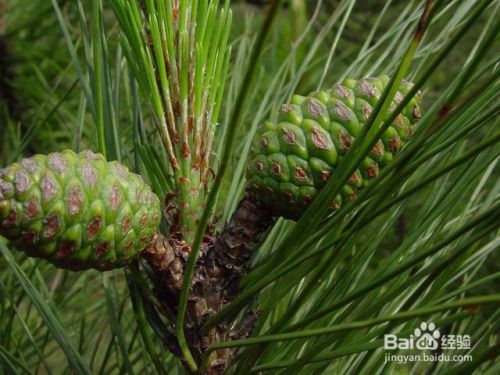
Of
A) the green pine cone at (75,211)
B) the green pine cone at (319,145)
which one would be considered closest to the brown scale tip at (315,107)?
the green pine cone at (319,145)

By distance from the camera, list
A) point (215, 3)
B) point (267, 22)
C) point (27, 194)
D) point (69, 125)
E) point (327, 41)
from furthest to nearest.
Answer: point (327, 41)
point (69, 125)
point (215, 3)
point (27, 194)
point (267, 22)

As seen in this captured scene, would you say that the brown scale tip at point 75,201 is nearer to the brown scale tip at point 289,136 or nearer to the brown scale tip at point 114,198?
the brown scale tip at point 114,198

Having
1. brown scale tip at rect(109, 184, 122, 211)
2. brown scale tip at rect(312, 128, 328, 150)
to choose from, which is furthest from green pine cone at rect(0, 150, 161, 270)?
brown scale tip at rect(312, 128, 328, 150)

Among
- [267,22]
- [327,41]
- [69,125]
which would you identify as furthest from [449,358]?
[327,41]

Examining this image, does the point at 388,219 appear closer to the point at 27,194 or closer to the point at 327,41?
the point at 27,194

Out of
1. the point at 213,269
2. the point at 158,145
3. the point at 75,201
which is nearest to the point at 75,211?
the point at 75,201

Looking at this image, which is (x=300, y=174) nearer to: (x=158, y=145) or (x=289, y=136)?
(x=289, y=136)
